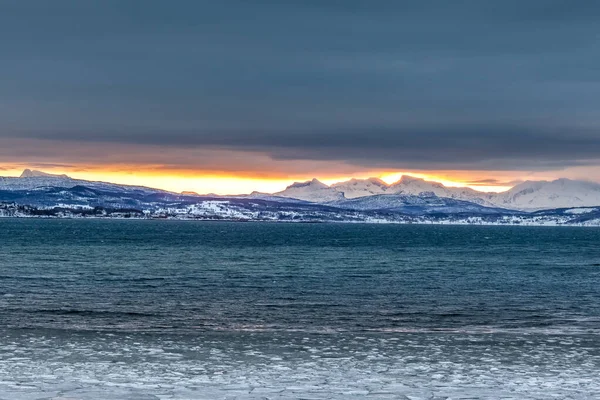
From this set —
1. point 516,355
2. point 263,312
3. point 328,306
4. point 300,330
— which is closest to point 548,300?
point 328,306

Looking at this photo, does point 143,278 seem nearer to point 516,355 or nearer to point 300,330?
point 300,330

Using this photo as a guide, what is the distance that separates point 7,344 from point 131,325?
32.1ft

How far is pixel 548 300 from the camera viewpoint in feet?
191

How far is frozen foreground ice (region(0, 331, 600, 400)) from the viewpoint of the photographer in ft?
74.4

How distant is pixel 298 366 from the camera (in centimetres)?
2747

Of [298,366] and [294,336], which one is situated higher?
[298,366]

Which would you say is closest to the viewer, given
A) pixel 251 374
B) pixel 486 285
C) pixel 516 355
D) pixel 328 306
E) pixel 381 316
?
pixel 251 374

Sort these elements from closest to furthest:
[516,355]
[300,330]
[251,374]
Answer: [251,374] < [516,355] < [300,330]

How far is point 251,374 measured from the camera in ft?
84.5

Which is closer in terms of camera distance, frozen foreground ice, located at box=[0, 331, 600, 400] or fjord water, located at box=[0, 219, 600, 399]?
frozen foreground ice, located at box=[0, 331, 600, 400]

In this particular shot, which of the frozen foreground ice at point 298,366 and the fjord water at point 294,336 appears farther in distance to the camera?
the fjord water at point 294,336

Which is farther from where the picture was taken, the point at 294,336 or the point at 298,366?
the point at 294,336

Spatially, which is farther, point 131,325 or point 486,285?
point 486,285

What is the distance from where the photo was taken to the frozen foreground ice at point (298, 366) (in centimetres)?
2267
